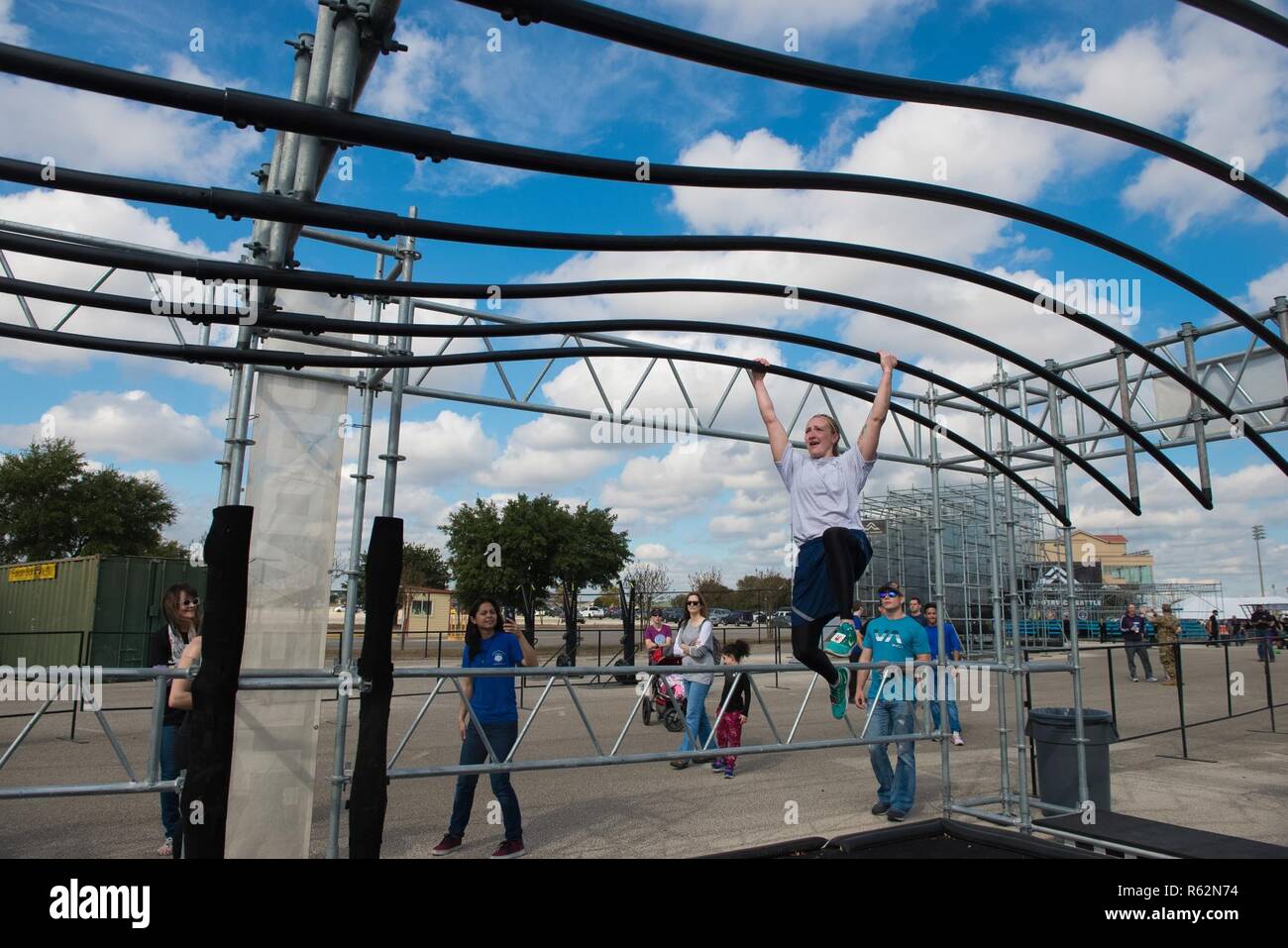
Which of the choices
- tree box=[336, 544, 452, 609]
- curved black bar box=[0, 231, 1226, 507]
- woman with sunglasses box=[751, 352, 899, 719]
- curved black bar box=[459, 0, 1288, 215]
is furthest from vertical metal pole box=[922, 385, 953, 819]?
tree box=[336, 544, 452, 609]

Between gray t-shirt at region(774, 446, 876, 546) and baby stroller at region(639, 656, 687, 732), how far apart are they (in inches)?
259

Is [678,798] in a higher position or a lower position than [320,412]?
lower

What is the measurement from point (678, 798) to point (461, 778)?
2.86 metres

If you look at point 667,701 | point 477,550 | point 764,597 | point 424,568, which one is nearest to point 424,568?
point 424,568

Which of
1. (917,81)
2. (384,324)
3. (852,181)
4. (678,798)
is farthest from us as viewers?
(678,798)

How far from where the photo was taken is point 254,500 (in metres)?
5.36

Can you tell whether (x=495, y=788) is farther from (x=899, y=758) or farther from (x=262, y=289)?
(x=262, y=289)

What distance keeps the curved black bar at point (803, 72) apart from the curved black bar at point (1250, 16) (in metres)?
0.46

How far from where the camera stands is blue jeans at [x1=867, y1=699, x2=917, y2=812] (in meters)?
7.52

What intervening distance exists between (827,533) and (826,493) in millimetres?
255

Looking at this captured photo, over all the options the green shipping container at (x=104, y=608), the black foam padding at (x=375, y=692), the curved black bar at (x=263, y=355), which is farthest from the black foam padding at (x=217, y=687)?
the green shipping container at (x=104, y=608)
